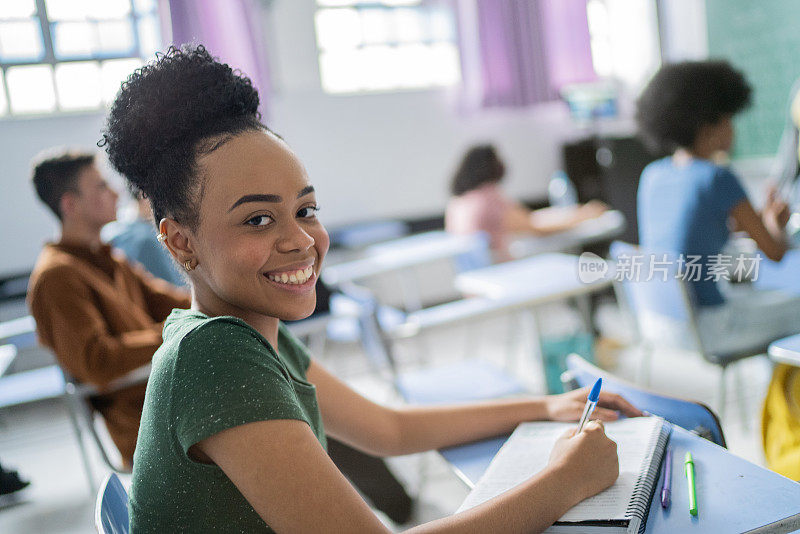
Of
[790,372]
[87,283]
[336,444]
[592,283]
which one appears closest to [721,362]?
[592,283]

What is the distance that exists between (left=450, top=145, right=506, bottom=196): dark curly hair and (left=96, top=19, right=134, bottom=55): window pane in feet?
7.79

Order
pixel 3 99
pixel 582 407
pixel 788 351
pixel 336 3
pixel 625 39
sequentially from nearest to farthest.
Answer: pixel 582 407 < pixel 788 351 < pixel 3 99 < pixel 336 3 < pixel 625 39

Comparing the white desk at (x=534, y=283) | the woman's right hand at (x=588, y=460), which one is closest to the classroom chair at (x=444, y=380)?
the white desk at (x=534, y=283)

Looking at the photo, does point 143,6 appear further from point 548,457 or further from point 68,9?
point 548,457

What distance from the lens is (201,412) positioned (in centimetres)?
77

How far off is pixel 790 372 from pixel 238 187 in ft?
4.54

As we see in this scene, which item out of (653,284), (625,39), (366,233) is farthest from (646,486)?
(625,39)

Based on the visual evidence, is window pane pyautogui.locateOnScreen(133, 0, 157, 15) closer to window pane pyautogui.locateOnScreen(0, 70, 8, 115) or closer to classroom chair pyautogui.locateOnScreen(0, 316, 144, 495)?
window pane pyautogui.locateOnScreen(0, 70, 8, 115)

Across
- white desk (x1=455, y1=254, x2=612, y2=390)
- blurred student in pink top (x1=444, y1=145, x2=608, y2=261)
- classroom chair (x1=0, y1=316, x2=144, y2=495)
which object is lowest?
classroom chair (x1=0, y1=316, x2=144, y2=495)

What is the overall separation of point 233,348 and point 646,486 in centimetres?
55

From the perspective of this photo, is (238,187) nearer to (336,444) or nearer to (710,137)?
(336,444)

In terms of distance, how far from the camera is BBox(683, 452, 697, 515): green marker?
0.87 m

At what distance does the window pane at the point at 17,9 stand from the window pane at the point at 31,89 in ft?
1.03

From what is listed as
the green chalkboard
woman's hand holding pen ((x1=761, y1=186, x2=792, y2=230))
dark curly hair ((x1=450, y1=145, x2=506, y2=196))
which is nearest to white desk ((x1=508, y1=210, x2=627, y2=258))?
dark curly hair ((x1=450, y1=145, x2=506, y2=196))
